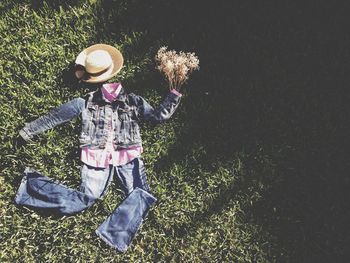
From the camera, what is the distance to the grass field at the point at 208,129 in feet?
14.6

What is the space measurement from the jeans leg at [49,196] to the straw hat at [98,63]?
118 cm

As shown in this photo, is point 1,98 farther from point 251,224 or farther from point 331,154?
point 331,154

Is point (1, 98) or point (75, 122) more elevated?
point (1, 98)

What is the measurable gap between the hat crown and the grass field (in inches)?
11.5

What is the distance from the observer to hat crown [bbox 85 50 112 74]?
462 centimetres

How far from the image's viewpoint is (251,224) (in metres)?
4.50

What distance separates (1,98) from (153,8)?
1997 millimetres

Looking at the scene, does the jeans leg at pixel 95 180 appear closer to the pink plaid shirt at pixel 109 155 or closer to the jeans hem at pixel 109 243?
the pink plaid shirt at pixel 109 155

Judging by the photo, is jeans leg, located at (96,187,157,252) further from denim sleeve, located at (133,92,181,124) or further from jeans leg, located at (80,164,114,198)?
denim sleeve, located at (133,92,181,124)

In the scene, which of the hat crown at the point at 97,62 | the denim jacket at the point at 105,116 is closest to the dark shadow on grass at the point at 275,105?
the denim jacket at the point at 105,116

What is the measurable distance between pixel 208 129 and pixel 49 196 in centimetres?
182

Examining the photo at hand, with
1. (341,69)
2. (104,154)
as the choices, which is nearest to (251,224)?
(104,154)

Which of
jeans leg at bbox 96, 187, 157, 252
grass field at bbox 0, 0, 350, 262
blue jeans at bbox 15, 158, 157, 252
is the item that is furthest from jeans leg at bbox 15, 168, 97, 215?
jeans leg at bbox 96, 187, 157, 252

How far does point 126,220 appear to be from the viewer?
175 inches
